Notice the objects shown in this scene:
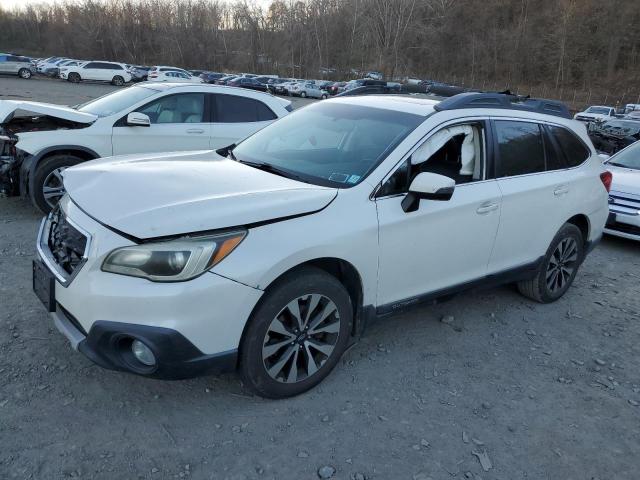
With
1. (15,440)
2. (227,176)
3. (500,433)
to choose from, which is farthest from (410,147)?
(15,440)

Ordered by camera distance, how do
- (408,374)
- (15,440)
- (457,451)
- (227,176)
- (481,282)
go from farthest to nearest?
(481,282) → (408,374) → (227,176) → (457,451) → (15,440)

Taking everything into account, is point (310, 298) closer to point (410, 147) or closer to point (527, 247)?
point (410, 147)

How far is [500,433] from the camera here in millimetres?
2959

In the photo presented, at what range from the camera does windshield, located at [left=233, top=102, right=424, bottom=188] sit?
3344mm

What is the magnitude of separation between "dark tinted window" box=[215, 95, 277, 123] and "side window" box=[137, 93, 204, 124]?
10.3 inches

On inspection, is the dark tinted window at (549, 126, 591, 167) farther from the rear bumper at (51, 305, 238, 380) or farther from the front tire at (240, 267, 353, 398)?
the rear bumper at (51, 305, 238, 380)

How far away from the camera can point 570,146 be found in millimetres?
4676

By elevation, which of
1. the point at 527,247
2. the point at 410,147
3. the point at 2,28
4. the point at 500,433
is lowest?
the point at 500,433

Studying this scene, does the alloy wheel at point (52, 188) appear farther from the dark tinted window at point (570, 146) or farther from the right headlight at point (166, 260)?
the dark tinted window at point (570, 146)

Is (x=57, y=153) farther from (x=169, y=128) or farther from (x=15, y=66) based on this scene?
(x=15, y=66)

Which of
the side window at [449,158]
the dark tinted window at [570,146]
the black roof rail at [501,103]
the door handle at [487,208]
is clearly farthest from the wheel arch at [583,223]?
the side window at [449,158]

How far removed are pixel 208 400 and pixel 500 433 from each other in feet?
5.60

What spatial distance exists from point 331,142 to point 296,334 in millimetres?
1486

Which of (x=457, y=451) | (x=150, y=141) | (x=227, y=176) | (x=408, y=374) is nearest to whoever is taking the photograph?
(x=457, y=451)
